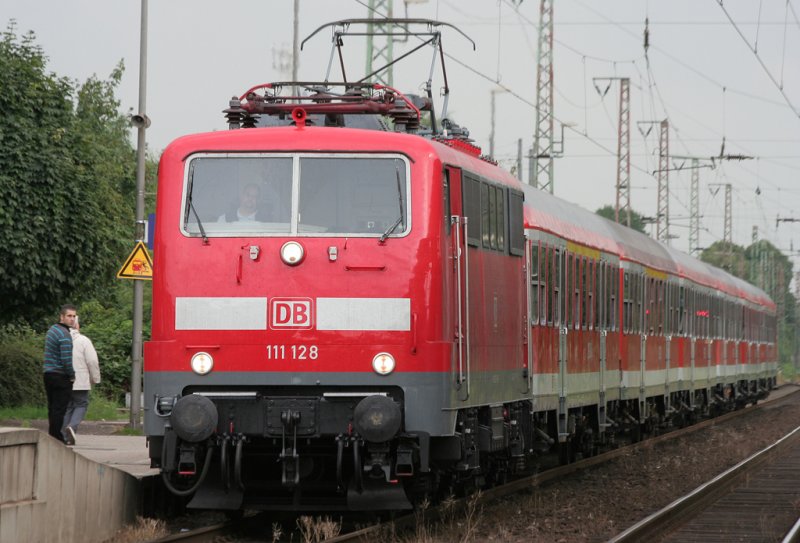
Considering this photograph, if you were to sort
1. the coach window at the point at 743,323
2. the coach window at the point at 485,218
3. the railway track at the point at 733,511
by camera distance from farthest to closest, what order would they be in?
1. the coach window at the point at 743,323
2. the coach window at the point at 485,218
3. the railway track at the point at 733,511

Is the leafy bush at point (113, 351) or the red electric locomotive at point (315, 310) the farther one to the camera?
the leafy bush at point (113, 351)

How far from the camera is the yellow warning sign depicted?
20.3m

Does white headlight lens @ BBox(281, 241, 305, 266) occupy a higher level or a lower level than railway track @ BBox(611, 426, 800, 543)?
higher

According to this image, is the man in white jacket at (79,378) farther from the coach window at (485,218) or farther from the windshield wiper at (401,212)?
the windshield wiper at (401,212)

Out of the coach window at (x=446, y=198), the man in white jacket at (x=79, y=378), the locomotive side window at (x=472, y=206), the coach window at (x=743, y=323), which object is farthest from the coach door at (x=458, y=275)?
the coach window at (x=743, y=323)

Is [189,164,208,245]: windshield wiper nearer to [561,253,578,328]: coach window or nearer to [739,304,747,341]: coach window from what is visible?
A: [561,253,578,328]: coach window

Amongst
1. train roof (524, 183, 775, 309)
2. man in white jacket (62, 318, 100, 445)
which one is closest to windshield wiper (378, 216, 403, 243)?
train roof (524, 183, 775, 309)

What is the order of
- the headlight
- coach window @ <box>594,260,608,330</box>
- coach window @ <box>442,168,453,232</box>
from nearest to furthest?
the headlight → coach window @ <box>442,168,453,232</box> → coach window @ <box>594,260,608,330</box>

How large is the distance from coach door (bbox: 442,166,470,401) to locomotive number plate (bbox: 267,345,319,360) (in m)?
1.21

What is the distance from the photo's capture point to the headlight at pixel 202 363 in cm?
1149

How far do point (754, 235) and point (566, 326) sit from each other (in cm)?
7823

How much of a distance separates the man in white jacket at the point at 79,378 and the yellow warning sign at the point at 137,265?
3200mm

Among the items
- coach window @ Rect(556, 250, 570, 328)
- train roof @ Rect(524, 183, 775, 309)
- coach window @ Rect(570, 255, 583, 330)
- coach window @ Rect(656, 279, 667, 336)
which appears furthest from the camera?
coach window @ Rect(656, 279, 667, 336)

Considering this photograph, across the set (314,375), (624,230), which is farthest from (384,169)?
(624,230)
